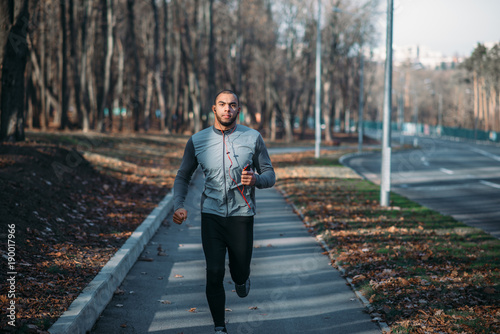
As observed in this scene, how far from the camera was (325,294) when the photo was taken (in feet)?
21.7

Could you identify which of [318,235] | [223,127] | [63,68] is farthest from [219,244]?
[63,68]

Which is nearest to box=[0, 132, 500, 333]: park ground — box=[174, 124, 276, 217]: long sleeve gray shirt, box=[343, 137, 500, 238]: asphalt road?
box=[343, 137, 500, 238]: asphalt road

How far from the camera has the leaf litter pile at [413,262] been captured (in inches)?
220

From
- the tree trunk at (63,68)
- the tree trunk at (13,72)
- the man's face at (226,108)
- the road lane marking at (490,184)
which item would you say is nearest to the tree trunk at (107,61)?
the tree trunk at (63,68)

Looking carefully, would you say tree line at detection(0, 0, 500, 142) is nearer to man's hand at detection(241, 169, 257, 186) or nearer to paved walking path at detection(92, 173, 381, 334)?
paved walking path at detection(92, 173, 381, 334)

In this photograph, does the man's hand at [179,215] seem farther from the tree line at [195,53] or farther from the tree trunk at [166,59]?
the tree trunk at [166,59]

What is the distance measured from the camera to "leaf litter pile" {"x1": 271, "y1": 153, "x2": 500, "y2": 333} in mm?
5576

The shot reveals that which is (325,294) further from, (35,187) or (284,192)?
(284,192)

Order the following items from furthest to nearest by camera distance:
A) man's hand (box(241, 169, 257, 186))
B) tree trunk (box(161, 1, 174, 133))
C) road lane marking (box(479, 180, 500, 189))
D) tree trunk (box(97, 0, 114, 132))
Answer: tree trunk (box(161, 1, 174, 133)) < tree trunk (box(97, 0, 114, 132)) < road lane marking (box(479, 180, 500, 189)) < man's hand (box(241, 169, 257, 186))

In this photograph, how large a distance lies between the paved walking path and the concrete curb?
0.11m

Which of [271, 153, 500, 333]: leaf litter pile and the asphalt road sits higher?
[271, 153, 500, 333]: leaf litter pile

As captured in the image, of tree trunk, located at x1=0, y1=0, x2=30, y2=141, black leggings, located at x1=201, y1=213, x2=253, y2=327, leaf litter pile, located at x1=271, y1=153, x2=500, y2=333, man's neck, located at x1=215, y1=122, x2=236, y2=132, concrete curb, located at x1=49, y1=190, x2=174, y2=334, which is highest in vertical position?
tree trunk, located at x1=0, y1=0, x2=30, y2=141

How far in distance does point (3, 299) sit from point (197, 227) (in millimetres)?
6239

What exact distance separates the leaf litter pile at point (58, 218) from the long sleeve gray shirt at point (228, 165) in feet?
5.49
